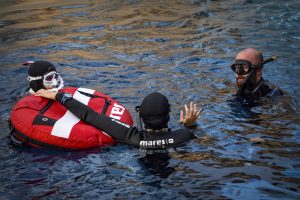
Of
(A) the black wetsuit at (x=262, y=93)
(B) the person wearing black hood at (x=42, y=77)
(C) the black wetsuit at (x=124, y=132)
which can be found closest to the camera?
(C) the black wetsuit at (x=124, y=132)

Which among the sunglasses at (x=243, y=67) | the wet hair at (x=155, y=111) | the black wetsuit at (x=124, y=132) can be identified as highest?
the sunglasses at (x=243, y=67)

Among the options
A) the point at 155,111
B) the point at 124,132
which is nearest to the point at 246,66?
the point at 155,111

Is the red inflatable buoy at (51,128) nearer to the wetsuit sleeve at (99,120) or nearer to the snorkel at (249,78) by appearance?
the wetsuit sleeve at (99,120)

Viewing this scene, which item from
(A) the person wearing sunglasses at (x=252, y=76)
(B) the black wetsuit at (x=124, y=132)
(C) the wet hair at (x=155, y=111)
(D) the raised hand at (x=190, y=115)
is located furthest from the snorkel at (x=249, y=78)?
(C) the wet hair at (x=155, y=111)

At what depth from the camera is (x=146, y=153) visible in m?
6.09

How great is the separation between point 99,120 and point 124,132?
364mm

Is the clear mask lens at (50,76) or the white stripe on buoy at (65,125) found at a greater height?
the clear mask lens at (50,76)

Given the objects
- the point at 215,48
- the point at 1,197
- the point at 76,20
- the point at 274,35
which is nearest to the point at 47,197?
the point at 1,197

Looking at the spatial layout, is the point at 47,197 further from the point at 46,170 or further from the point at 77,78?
the point at 77,78

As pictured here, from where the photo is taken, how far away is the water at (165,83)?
5.45 metres

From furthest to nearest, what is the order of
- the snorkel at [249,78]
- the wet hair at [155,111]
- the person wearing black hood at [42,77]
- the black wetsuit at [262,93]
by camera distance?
1. the black wetsuit at [262,93]
2. the snorkel at [249,78]
3. the person wearing black hood at [42,77]
4. the wet hair at [155,111]

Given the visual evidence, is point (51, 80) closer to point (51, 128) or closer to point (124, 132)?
point (51, 128)

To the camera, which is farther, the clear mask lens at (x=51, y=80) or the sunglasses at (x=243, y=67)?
the sunglasses at (x=243, y=67)

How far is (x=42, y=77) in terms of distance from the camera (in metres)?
6.52
